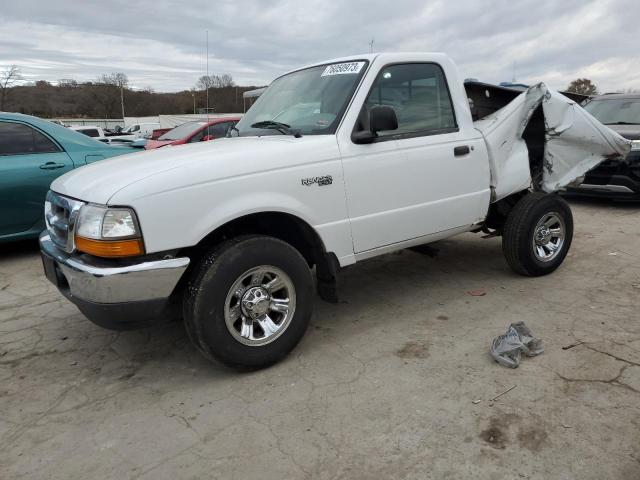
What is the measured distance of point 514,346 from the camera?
323cm

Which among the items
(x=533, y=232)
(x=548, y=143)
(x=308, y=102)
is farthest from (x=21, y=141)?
(x=548, y=143)

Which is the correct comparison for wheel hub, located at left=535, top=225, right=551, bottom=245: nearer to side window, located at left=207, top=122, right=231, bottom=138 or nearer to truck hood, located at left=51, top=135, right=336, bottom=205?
truck hood, located at left=51, top=135, right=336, bottom=205

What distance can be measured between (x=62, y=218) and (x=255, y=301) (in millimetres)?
1322

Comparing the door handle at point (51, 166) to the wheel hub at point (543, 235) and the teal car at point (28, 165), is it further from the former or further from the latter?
the wheel hub at point (543, 235)

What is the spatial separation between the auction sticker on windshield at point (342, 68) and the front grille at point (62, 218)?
2035 millimetres

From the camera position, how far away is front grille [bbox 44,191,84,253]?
9.29 ft

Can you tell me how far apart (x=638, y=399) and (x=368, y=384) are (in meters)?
1.47

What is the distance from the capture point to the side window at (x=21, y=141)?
5.64m

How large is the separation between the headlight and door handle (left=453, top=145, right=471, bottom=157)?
2.48 meters

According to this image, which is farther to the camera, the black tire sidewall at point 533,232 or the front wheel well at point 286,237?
the black tire sidewall at point 533,232

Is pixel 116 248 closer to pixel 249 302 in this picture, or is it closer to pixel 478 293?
pixel 249 302

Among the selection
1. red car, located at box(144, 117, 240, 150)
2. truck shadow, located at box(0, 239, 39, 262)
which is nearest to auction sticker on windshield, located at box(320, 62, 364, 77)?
truck shadow, located at box(0, 239, 39, 262)

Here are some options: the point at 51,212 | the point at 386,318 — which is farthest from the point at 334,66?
the point at 51,212

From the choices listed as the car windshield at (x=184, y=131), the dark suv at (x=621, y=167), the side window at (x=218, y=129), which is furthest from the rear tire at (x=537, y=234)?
the car windshield at (x=184, y=131)
